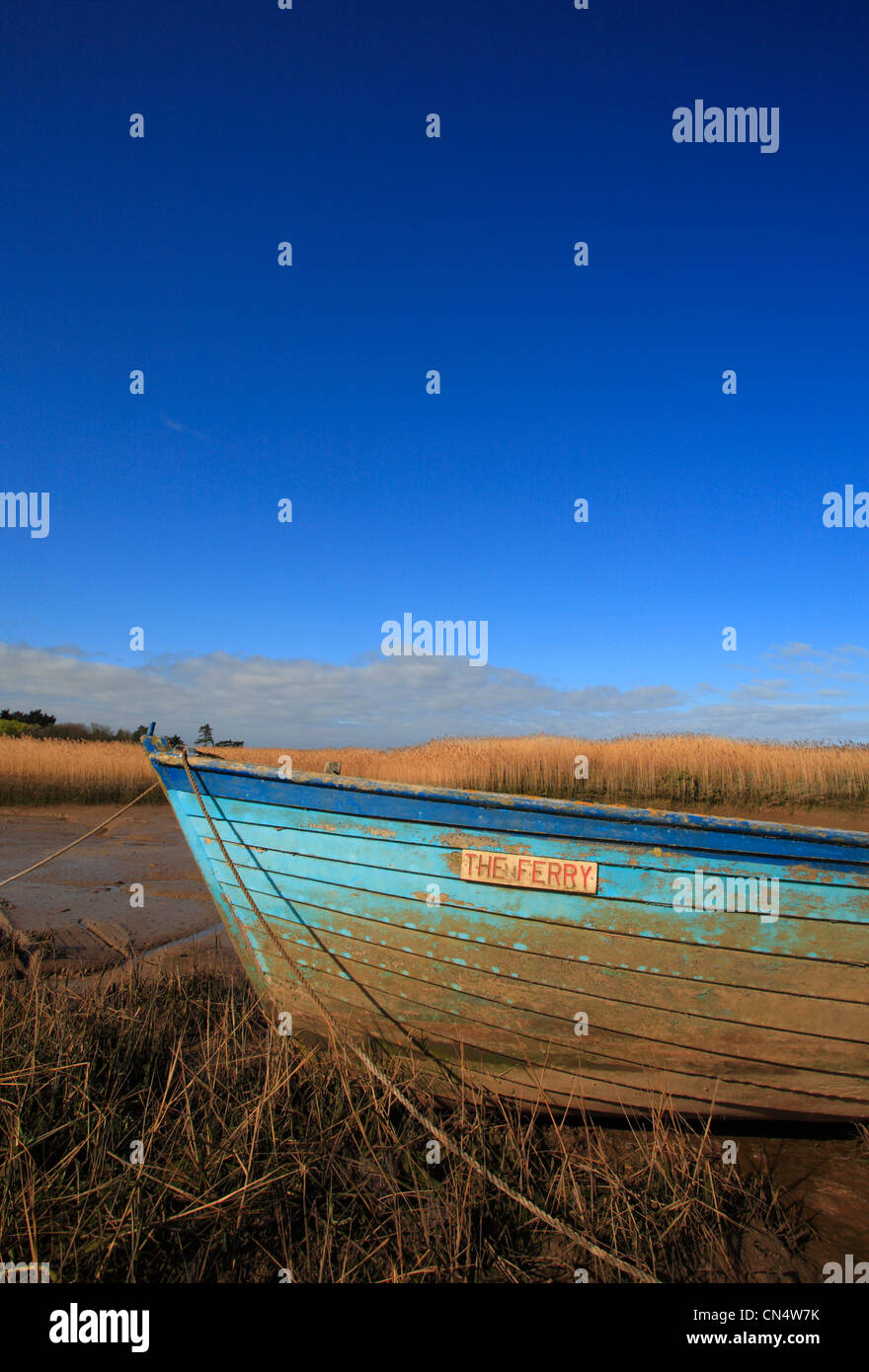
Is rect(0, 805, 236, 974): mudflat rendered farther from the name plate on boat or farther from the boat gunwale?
the name plate on boat

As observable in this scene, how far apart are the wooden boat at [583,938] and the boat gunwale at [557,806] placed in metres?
0.01

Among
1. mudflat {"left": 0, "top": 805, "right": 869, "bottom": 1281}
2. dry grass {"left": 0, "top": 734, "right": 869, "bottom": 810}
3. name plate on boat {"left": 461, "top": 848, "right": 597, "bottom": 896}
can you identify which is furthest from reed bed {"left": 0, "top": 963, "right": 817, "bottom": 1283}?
dry grass {"left": 0, "top": 734, "right": 869, "bottom": 810}

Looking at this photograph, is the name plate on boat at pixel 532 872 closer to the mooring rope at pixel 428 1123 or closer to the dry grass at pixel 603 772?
the mooring rope at pixel 428 1123

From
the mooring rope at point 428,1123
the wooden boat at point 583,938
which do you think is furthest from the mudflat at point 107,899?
the wooden boat at point 583,938

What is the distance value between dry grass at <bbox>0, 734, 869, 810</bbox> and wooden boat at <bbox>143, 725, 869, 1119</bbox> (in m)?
12.8

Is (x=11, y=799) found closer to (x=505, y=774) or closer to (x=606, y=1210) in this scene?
(x=505, y=774)

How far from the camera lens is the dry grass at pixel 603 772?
16.4 m

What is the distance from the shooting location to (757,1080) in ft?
11.0

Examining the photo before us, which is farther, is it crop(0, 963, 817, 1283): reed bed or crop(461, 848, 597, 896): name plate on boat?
crop(461, 848, 597, 896): name plate on boat

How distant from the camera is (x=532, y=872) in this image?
10.7ft

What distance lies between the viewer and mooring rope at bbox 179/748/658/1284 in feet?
8.32

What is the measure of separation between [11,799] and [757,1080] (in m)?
19.2
